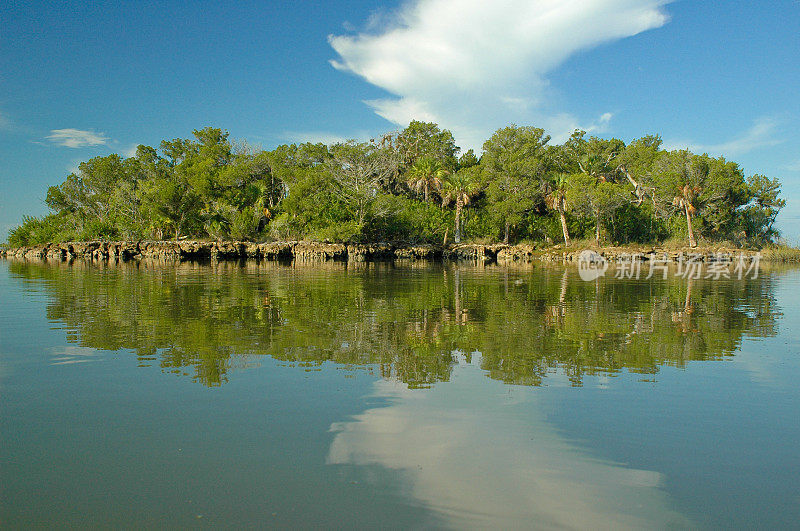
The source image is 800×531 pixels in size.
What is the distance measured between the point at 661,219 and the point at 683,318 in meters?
56.2

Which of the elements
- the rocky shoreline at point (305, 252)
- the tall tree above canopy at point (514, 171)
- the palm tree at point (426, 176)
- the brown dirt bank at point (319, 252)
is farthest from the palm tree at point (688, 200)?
the palm tree at point (426, 176)

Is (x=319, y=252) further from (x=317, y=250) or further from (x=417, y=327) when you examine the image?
Result: (x=417, y=327)

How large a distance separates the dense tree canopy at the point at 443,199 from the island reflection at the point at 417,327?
35.5m

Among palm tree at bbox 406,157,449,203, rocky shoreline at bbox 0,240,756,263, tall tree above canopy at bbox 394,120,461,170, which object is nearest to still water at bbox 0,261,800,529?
rocky shoreline at bbox 0,240,756,263

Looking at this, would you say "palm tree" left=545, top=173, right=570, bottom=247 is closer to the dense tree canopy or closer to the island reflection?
the dense tree canopy

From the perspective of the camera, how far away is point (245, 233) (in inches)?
2299

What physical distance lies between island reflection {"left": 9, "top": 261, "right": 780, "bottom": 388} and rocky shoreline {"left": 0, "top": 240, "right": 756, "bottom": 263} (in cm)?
3243

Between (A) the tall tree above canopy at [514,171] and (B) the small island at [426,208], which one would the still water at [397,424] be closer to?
(B) the small island at [426,208]

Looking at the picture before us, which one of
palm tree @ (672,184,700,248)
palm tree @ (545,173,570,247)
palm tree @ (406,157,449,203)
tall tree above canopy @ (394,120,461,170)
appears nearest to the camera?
palm tree @ (672,184,700,248)

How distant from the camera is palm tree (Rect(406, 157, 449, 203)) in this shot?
65.2 metres

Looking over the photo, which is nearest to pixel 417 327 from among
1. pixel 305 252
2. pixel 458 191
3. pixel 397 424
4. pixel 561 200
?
pixel 397 424

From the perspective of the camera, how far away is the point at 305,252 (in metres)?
52.8

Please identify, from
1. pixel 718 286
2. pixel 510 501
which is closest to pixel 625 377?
pixel 510 501

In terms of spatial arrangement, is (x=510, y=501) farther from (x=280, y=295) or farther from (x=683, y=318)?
(x=280, y=295)
